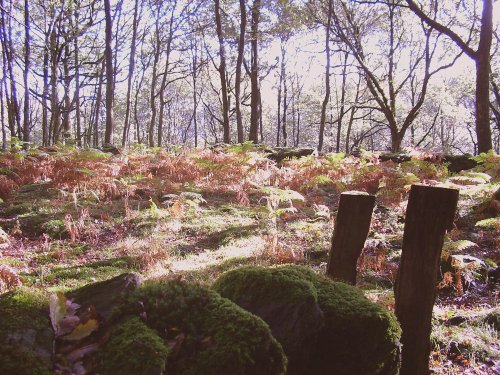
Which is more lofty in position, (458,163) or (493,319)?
(458,163)

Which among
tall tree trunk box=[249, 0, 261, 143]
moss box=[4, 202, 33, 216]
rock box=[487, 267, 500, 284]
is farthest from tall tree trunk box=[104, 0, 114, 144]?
rock box=[487, 267, 500, 284]

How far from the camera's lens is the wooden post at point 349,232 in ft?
10.5

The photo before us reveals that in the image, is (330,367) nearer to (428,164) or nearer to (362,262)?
(362,262)

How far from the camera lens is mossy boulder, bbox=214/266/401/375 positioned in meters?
2.28

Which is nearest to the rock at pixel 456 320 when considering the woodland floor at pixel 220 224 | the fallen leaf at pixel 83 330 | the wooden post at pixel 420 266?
the woodland floor at pixel 220 224

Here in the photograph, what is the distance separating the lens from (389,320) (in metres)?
2.41

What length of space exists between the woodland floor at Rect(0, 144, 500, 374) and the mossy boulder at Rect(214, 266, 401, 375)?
0.48m

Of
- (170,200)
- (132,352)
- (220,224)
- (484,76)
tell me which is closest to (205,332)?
(132,352)

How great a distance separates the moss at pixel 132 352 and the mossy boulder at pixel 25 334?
244 millimetres

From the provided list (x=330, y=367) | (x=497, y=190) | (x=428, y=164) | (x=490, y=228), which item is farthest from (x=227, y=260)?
(x=428, y=164)

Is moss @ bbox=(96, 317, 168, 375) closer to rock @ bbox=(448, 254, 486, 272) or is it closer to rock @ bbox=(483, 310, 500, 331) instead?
rock @ bbox=(483, 310, 500, 331)

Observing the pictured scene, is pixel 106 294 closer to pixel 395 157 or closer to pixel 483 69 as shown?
pixel 395 157

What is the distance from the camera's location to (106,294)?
2205 millimetres

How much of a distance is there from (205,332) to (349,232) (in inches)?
67.0
